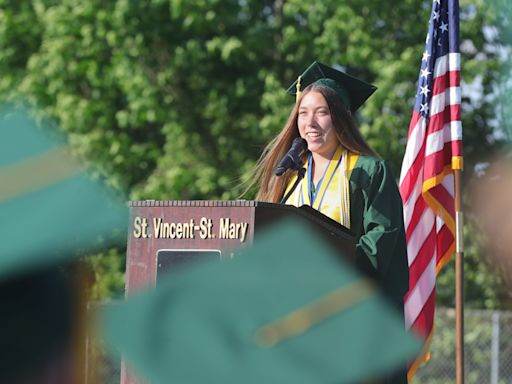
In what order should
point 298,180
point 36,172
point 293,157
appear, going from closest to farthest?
point 36,172, point 293,157, point 298,180

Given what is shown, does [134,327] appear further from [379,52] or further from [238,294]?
[379,52]

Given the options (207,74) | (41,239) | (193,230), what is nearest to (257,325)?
(41,239)

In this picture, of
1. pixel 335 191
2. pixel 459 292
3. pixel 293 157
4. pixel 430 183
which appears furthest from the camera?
pixel 430 183

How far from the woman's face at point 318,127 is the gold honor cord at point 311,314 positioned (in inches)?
57.0

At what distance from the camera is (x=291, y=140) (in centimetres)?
452

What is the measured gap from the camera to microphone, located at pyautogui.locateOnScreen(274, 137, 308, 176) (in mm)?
3998

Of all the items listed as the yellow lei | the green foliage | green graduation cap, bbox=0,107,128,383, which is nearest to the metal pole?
the green foliage

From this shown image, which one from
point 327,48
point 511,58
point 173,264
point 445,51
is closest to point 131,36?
point 327,48

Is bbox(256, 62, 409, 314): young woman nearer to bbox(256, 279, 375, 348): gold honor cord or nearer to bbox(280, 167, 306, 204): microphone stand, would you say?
bbox(280, 167, 306, 204): microphone stand

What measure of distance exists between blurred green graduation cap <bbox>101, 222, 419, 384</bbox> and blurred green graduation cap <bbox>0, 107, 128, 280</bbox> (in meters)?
0.40

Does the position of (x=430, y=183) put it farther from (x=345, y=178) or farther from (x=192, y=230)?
(x=192, y=230)

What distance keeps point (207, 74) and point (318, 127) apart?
7489mm

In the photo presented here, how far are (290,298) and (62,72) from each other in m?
9.56

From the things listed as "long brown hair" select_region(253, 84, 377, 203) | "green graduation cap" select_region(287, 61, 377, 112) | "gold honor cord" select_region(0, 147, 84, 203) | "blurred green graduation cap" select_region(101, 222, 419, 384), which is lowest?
"blurred green graduation cap" select_region(101, 222, 419, 384)
